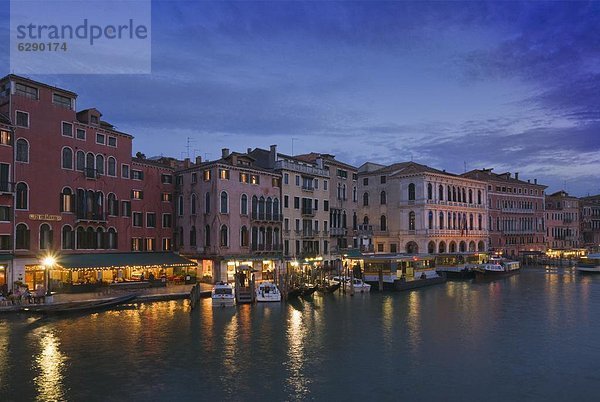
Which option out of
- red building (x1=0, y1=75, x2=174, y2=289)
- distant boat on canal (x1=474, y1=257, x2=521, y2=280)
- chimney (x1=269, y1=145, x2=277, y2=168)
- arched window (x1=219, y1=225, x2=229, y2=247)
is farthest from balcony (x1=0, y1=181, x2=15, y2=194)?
distant boat on canal (x1=474, y1=257, x2=521, y2=280)

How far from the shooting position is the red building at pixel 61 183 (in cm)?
3612

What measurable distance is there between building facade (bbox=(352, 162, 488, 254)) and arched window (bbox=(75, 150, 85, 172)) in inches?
1317

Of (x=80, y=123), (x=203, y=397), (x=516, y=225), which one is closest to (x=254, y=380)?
(x=203, y=397)

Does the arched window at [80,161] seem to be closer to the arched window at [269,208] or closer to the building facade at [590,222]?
the arched window at [269,208]

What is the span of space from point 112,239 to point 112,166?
19.5ft

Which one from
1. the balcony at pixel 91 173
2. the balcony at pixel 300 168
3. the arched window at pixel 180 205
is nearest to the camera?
the balcony at pixel 91 173

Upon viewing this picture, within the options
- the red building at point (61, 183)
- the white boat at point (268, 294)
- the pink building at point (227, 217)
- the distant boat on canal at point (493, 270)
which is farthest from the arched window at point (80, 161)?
the distant boat on canal at point (493, 270)

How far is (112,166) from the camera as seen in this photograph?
43000 millimetres

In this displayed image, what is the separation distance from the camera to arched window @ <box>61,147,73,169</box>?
3922 cm

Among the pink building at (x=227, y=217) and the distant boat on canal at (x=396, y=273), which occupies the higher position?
the pink building at (x=227, y=217)

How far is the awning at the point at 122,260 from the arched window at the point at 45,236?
1291 mm

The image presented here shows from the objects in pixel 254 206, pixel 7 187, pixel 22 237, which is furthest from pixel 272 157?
pixel 7 187

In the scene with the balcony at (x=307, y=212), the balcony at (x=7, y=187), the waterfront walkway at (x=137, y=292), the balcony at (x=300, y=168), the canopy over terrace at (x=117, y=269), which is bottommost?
the waterfront walkway at (x=137, y=292)

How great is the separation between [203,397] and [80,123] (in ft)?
94.3
